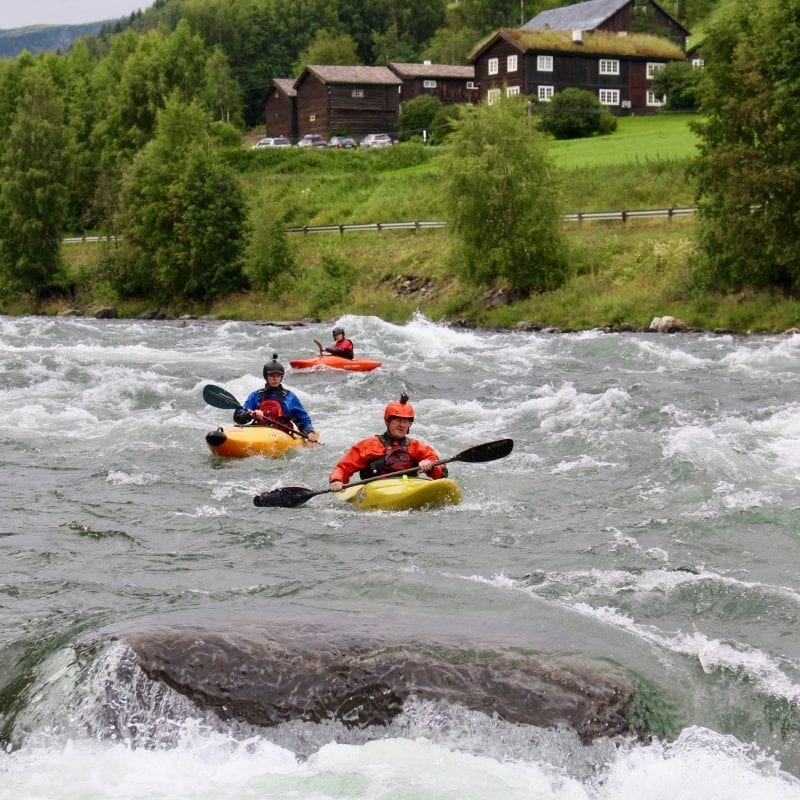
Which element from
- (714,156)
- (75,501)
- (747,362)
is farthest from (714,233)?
(75,501)

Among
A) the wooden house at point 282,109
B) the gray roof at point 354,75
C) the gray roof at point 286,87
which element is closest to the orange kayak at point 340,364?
the gray roof at point 354,75

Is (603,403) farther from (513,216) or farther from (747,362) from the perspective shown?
(513,216)

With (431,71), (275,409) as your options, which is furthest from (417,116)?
(275,409)

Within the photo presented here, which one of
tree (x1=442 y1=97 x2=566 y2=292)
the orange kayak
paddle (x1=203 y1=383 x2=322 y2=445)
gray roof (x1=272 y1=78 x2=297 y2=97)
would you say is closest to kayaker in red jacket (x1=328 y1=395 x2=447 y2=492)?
paddle (x1=203 y1=383 x2=322 y2=445)

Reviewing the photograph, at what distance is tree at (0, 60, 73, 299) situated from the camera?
45156 mm

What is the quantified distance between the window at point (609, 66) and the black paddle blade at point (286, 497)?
56291 millimetres

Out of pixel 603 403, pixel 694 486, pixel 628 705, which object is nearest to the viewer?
pixel 628 705

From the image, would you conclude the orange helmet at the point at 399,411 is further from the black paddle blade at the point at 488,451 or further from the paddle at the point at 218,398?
the paddle at the point at 218,398

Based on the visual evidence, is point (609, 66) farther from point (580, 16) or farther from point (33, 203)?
point (33, 203)

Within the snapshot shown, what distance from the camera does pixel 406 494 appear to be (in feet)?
34.9

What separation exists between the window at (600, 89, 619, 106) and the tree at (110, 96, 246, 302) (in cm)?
2715

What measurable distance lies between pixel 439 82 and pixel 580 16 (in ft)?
30.8

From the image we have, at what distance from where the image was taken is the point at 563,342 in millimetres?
25500

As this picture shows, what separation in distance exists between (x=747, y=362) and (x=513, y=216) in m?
12.9
